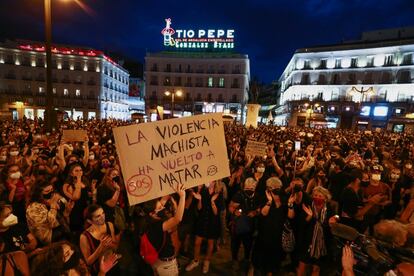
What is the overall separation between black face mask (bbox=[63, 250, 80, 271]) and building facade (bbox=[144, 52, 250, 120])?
55.8 m

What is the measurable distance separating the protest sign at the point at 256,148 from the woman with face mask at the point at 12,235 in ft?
17.6

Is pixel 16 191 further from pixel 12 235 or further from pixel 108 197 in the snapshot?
pixel 12 235

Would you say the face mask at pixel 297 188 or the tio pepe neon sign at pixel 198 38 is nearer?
the face mask at pixel 297 188

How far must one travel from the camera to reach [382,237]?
252 centimetres

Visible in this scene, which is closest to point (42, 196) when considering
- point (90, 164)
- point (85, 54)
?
point (90, 164)

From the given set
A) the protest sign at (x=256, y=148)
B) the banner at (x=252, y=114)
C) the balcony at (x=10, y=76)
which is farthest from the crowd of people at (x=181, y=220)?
the balcony at (x=10, y=76)

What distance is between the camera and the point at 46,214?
301 cm

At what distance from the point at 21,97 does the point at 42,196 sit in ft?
214

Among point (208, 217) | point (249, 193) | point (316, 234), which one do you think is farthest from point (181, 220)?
point (316, 234)

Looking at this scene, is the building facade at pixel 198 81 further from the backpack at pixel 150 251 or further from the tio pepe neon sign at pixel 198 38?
the backpack at pixel 150 251

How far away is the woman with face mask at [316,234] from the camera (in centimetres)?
386

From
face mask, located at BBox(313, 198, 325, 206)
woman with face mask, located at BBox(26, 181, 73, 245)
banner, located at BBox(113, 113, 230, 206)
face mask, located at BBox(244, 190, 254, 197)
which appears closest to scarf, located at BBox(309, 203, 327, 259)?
face mask, located at BBox(313, 198, 325, 206)

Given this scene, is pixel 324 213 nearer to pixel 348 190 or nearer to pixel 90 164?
pixel 348 190

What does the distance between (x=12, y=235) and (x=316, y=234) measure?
375cm
